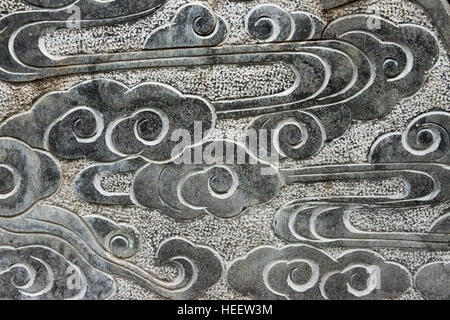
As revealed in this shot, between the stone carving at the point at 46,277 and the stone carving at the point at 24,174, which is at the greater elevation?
the stone carving at the point at 24,174

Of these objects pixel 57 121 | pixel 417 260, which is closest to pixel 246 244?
pixel 417 260

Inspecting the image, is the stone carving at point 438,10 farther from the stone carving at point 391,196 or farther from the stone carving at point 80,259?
the stone carving at point 80,259

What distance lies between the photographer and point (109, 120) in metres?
1.41

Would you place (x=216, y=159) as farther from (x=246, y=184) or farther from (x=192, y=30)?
(x=192, y=30)

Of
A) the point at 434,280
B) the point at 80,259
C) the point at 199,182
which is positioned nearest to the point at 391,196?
the point at 434,280

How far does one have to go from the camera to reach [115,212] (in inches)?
56.5

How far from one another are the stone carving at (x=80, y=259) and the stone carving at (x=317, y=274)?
8 centimetres

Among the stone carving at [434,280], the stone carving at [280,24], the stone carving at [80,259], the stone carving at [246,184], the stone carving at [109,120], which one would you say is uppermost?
the stone carving at [280,24]

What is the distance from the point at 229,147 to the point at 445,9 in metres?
0.57

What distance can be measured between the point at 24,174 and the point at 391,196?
0.85 metres

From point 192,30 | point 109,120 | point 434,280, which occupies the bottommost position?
point 434,280

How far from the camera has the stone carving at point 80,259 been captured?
144cm

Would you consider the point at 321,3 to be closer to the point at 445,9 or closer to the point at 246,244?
the point at 445,9

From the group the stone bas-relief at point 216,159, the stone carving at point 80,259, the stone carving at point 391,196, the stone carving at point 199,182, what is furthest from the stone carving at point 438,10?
the stone carving at point 80,259
